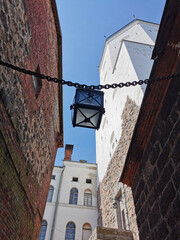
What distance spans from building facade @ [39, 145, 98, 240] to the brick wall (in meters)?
12.8

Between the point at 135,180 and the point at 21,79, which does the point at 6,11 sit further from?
the point at 135,180

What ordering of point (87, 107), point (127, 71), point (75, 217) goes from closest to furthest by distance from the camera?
point (87, 107) < point (127, 71) < point (75, 217)

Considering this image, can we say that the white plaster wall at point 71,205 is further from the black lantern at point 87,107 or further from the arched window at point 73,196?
the black lantern at point 87,107

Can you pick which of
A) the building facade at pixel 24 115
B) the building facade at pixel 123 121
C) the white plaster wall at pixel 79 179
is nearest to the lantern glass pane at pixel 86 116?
the building facade at pixel 24 115

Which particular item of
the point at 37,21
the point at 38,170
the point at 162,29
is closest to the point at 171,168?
the point at 162,29

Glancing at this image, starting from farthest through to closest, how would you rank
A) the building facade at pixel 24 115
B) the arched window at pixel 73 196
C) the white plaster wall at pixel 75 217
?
the arched window at pixel 73 196 < the white plaster wall at pixel 75 217 < the building facade at pixel 24 115

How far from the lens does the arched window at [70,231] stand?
14089 millimetres

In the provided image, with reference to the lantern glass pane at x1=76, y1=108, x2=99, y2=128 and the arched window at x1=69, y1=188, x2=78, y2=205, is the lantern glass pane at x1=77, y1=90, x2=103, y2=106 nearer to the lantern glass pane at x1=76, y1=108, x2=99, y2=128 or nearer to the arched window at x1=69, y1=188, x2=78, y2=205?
the lantern glass pane at x1=76, y1=108, x2=99, y2=128

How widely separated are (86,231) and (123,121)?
9.08m

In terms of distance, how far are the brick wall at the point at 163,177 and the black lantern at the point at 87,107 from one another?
94 cm

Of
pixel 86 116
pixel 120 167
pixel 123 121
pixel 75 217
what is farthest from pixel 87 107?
pixel 75 217

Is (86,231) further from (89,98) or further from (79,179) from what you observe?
(89,98)

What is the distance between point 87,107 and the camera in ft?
10.5

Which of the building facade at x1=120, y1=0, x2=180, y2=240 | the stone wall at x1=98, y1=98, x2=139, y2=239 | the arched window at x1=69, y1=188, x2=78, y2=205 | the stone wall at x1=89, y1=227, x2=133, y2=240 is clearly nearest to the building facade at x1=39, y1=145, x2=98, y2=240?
the arched window at x1=69, y1=188, x2=78, y2=205
